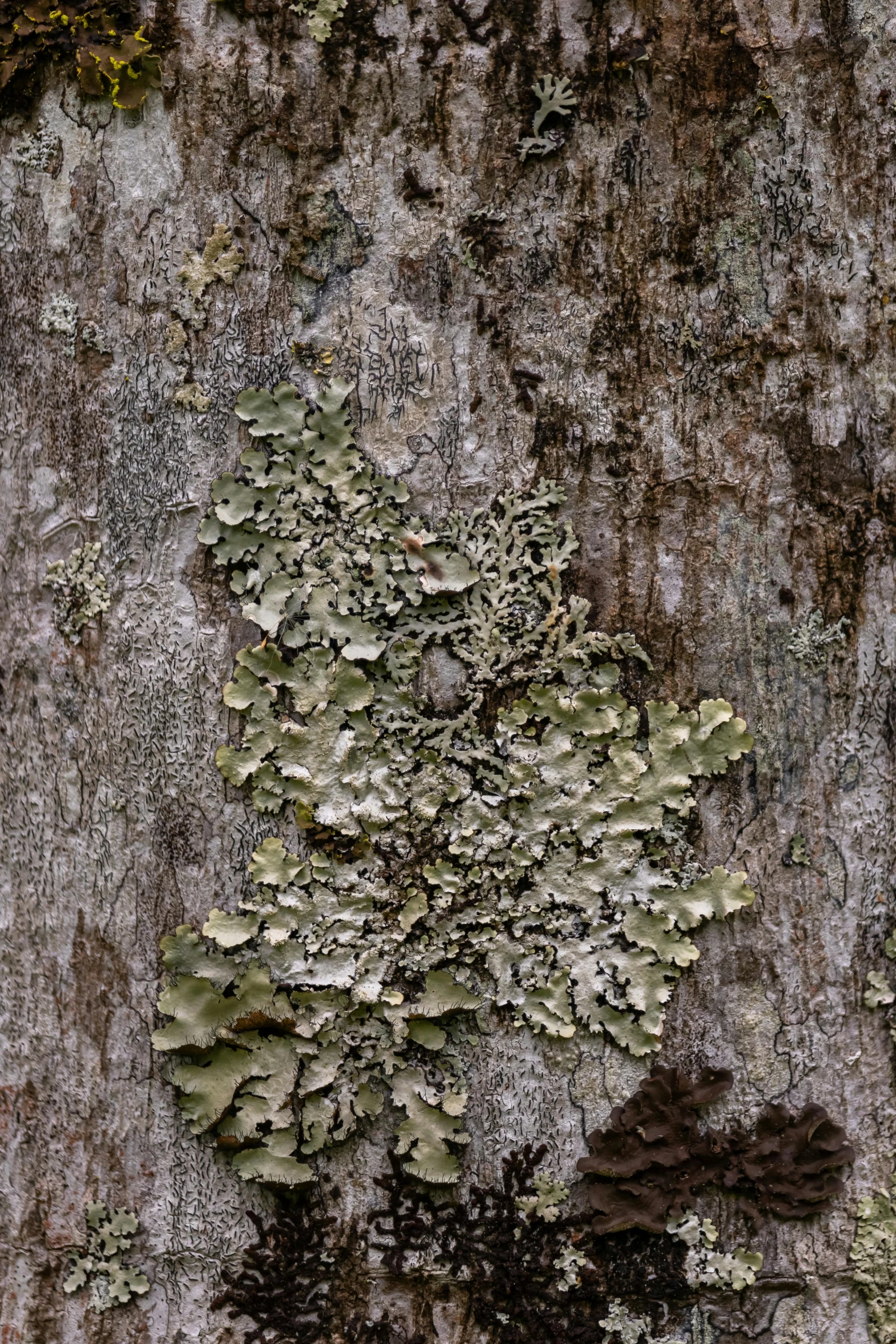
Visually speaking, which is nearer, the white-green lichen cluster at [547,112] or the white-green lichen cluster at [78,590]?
the white-green lichen cluster at [547,112]

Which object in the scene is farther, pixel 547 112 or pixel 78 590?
pixel 78 590

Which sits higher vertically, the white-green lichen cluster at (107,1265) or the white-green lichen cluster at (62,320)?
the white-green lichen cluster at (62,320)

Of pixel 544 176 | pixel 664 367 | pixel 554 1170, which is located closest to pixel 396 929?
pixel 554 1170

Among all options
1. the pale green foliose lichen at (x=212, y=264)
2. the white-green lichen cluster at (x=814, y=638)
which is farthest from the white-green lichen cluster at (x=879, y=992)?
the pale green foliose lichen at (x=212, y=264)

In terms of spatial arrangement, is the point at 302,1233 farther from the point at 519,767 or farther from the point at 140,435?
the point at 140,435

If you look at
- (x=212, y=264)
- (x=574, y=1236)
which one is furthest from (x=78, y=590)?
(x=574, y=1236)

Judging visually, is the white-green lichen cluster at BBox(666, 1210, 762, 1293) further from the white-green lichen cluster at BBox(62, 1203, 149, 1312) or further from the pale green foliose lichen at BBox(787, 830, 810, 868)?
the white-green lichen cluster at BBox(62, 1203, 149, 1312)

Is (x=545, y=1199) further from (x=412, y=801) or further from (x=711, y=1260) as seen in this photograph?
(x=412, y=801)

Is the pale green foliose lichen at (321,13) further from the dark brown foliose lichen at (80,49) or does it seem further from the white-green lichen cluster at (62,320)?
the white-green lichen cluster at (62,320)
